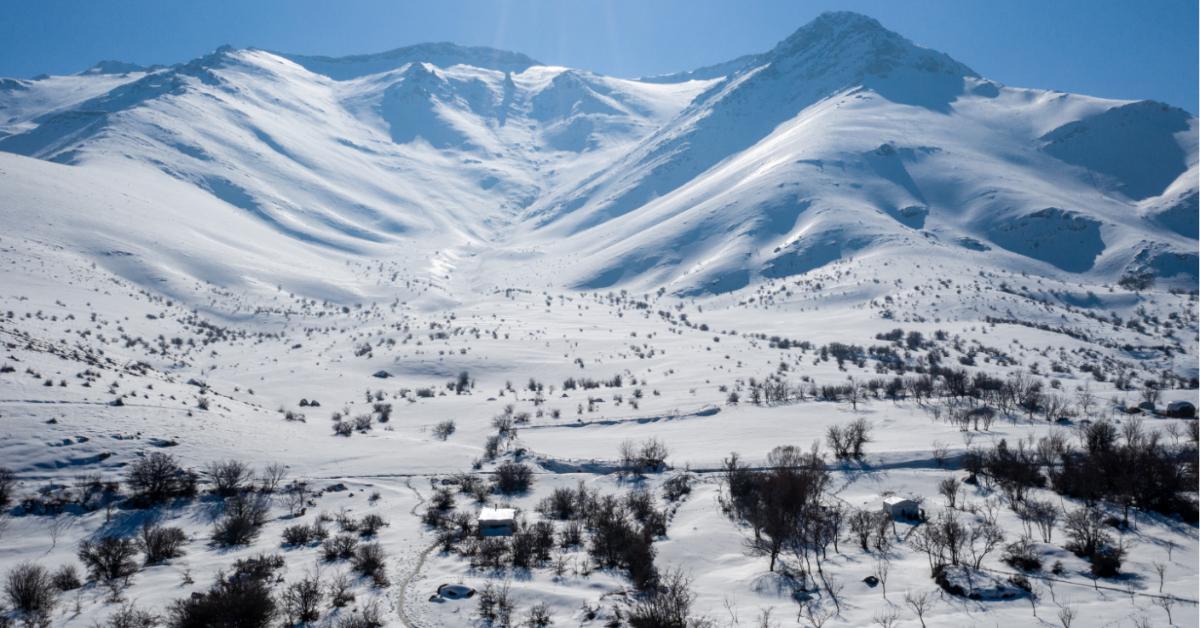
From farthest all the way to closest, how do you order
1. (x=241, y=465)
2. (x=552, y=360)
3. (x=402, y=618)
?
(x=552, y=360) → (x=241, y=465) → (x=402, y=618)

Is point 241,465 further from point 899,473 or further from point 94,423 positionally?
point 899,473

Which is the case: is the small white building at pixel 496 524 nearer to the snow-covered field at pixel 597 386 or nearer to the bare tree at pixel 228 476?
the snow-covered field at pixel 597 386

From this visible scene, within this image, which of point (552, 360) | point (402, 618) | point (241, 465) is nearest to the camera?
point (402, 618)

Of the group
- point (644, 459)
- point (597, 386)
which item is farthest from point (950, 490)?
point (597, 386)

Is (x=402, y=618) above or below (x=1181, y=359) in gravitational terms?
below

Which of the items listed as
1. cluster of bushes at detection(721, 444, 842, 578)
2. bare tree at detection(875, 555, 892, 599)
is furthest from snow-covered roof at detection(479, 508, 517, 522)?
bare tree at detection(875, 555, 892, 599)

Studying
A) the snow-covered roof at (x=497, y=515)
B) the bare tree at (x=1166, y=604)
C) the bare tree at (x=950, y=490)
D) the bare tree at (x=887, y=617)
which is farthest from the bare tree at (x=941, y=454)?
the snow-covered roof at (x=497, y=515)

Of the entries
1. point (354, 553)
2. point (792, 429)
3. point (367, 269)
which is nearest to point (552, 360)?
point (792, 429)

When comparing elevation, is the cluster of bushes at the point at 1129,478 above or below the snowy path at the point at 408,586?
above
